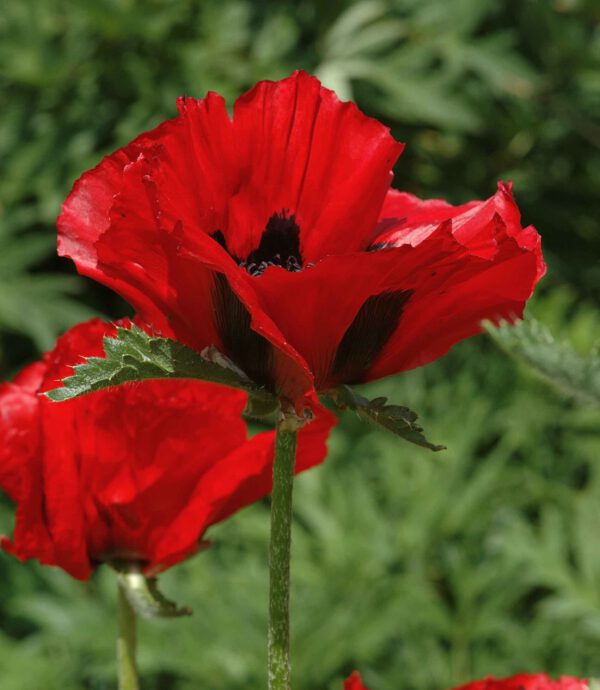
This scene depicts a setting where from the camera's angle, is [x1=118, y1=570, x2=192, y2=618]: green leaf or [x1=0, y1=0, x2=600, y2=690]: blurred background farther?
[x1=0, y1=0, x2=600, y2=690]: blurred background

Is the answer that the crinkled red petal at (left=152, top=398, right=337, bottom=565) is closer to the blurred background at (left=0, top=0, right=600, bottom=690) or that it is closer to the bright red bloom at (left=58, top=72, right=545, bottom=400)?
the bright red bloom at (left=58, top=72, right=545, bottom=400)

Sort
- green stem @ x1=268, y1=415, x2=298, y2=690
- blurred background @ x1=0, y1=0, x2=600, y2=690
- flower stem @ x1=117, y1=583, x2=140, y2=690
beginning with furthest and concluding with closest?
blurred background @ x1=0, y1=0, x2=600, y2=690 < flower stem @ x1=117, y1=583, x2=140, y2=690 < green stem @ x1=268, y1=415, x2=298, y2=690

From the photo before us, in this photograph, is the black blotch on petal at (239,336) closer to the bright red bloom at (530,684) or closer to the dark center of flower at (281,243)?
the dark center of flower at (281,243)

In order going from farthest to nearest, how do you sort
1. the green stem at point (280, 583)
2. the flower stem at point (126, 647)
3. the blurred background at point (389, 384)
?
1. the blurred background at point (389, 384)
2. the flower stem at point (126, 647)
3. the green stem at point (280, 583)

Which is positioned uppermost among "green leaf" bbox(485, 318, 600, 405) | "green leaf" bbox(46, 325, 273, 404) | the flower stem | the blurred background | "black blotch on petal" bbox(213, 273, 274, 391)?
the blurred background

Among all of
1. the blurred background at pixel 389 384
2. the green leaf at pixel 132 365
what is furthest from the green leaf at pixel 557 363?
the blurred background at pixel 389 384

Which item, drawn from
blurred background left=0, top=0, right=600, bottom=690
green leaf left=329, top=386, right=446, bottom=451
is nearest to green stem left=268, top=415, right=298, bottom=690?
green leaf left=329, top=386, right=446, bottom=451
